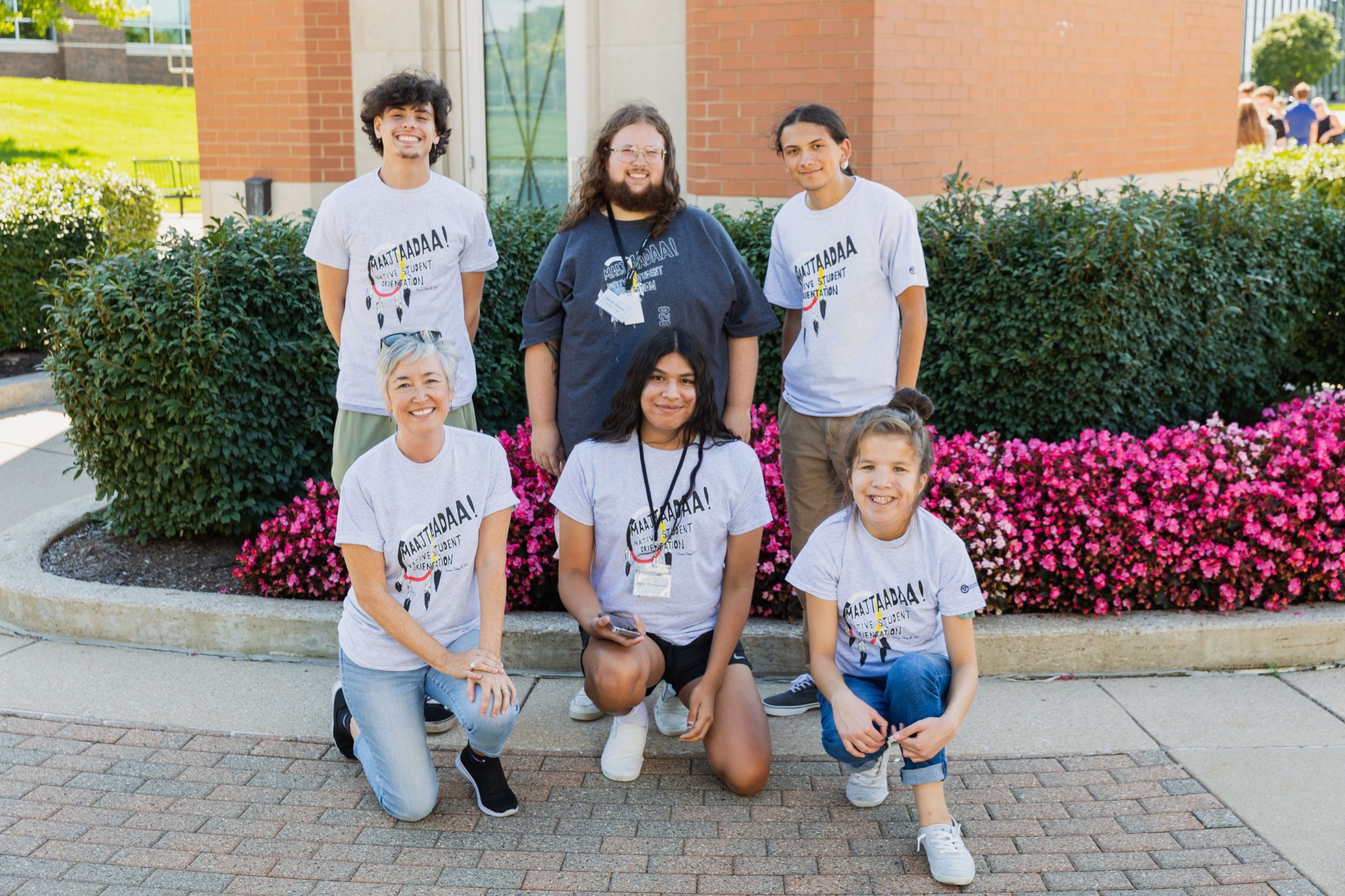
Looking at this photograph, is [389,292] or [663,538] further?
[389,292]

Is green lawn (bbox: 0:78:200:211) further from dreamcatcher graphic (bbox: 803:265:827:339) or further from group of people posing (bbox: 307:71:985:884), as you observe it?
dreamcatcher graphic (bbox: 803:265:827:339)

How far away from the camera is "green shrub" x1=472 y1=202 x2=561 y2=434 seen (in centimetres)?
582

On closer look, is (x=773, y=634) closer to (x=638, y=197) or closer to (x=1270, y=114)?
(x=638, y=197)

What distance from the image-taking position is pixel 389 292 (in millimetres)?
3910

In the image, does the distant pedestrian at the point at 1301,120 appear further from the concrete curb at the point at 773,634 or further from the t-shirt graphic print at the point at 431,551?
the t-shirt graphic print at the point at 431,551

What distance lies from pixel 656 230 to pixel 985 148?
5206mm

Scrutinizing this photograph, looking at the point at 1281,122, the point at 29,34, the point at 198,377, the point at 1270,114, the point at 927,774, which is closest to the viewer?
the point at 927,774

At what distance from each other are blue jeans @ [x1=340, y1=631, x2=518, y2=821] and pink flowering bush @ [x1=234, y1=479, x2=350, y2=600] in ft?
3.80

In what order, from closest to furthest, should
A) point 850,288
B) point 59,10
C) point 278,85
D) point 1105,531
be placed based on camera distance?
point 850,288 → point 1105,531 → point 278,85 → point 59,10

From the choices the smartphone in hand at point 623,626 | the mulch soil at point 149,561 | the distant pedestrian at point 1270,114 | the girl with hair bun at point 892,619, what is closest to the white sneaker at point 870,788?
the girl with hair bun at point 892,619

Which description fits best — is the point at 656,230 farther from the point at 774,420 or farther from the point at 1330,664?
the point at 1330,664

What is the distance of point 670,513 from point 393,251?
4.01 ft

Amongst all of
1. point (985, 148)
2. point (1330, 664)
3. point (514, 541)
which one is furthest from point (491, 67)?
point (1330, 664)

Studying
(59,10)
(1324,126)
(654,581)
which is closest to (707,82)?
(654,581)
